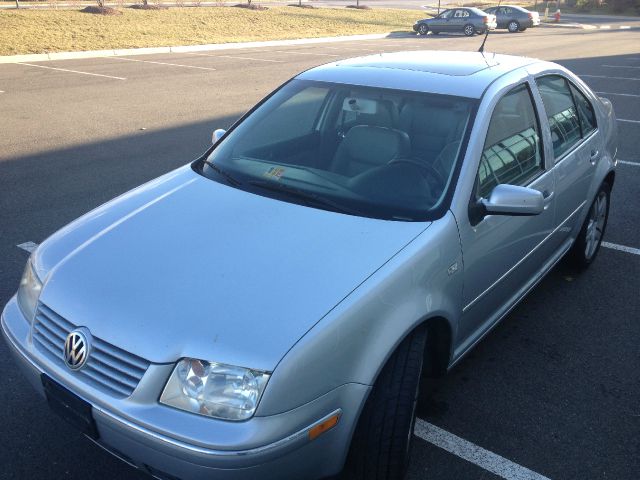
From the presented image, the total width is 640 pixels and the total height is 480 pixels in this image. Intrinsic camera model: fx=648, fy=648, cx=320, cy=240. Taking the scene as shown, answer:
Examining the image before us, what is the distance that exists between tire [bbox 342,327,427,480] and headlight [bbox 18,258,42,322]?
1.42 m

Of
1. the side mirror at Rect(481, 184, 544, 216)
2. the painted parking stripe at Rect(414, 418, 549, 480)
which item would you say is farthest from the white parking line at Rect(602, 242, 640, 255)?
the painted parking stripe at Rect(414, 418, 549, 480)

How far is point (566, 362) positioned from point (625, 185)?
4.01 m

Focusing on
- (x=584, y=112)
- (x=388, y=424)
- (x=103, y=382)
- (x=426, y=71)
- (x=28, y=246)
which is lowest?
(x=28, y=246)

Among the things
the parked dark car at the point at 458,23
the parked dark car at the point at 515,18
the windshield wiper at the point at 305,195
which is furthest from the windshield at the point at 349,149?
the parked dark car at the point at 515,18

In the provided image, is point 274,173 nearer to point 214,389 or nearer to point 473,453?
point 214,389

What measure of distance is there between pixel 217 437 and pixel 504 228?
1.89 meters

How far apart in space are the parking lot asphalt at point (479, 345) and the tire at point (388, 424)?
0.37 metres

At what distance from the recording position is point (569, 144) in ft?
13.8

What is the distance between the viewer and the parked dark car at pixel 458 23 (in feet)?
97.5

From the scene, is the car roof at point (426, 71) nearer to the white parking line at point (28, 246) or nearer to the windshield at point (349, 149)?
the windshield at point (349, 149)

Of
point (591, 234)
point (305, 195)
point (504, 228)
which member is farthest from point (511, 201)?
point (591, 234)

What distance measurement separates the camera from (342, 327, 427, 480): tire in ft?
8.21

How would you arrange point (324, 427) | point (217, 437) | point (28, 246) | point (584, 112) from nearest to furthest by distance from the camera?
point (217, 437) < point (324, 427) < point (584, 112) < point (28, 246)

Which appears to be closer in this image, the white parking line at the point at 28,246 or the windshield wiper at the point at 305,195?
the windshield wiper at the point at 305,195
